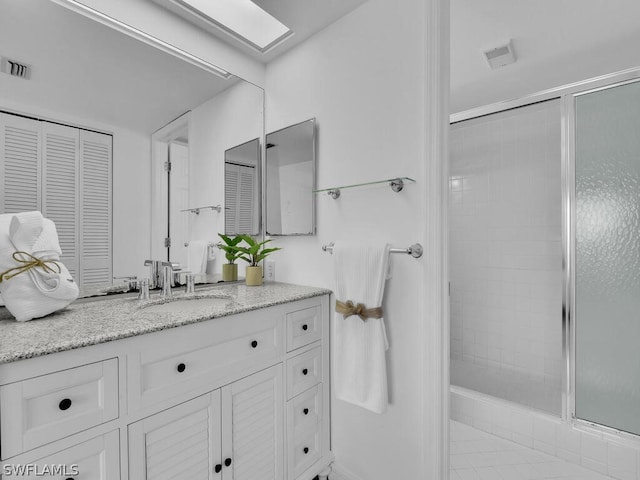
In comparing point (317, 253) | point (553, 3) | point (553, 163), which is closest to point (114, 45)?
point (317, 253)

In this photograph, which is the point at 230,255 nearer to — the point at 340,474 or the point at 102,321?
the point at 102,321

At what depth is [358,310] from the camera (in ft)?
4.40

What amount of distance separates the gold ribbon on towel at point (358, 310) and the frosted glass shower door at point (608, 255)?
4.81 ft

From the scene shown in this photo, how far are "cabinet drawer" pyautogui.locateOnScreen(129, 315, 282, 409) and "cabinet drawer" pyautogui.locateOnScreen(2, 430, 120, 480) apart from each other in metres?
0.11

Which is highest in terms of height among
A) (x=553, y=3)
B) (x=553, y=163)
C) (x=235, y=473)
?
(x=553, y=3)

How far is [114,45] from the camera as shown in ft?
4.33

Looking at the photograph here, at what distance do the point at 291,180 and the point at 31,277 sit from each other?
117cm

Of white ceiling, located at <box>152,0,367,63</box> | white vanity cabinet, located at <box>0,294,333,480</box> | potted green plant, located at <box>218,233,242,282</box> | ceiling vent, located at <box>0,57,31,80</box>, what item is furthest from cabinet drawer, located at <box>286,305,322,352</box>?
white ceiling, located at <box>152,0,367,63</box>

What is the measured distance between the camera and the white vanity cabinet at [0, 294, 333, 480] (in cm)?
74

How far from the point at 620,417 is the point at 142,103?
9.55 ft

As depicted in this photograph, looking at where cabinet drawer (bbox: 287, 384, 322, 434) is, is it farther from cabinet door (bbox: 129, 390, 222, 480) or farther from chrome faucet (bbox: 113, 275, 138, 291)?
chrome faucet (bbox: 113, 275, 138, 291)

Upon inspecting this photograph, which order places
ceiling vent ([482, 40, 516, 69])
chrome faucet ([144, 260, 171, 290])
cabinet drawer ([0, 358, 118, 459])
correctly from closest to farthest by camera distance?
cabinet drawer ([0, 358, 118, 459]), chrome faucet ([144, 260, 171, 290]), ceiling vent ([482, 40, 516, 69])

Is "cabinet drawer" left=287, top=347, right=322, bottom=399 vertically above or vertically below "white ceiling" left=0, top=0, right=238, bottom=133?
below

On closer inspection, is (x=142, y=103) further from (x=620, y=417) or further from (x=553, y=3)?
(x=620, y=417)
